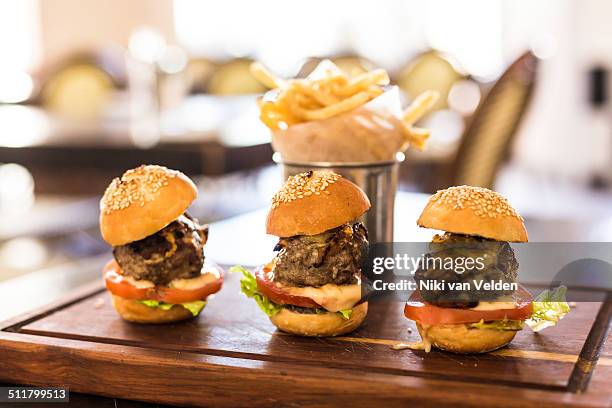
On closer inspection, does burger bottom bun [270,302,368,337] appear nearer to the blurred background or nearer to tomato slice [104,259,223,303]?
tomato slice [104,259,223,303]

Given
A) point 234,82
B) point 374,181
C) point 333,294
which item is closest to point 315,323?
point 333,294

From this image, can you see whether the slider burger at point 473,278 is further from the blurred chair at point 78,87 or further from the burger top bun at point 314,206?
the blurred chair at point 78,87

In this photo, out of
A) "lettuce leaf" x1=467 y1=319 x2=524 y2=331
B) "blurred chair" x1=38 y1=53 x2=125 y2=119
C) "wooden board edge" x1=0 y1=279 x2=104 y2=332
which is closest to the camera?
"lettuce leaf" x1=467 y1=319 x2=524 y2=331

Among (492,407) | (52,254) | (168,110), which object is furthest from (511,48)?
(492,407)

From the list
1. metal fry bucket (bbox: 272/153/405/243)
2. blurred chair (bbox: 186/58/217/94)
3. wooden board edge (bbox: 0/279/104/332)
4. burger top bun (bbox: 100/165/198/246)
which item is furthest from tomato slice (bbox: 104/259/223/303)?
blurred chair (bbox: 186/58/217/94)

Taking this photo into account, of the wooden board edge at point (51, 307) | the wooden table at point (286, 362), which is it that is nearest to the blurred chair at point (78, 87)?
the wooden board edge at point (51, 307)
